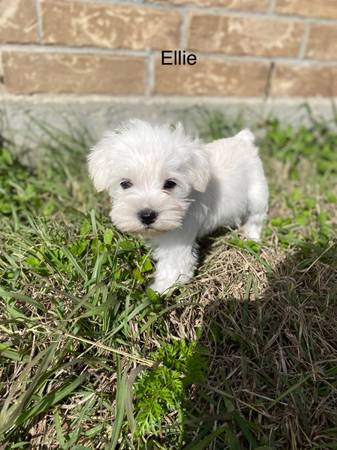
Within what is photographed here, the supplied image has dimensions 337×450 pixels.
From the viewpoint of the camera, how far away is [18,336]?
187 cm

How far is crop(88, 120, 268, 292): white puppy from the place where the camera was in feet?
6.24

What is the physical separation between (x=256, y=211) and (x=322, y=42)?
5.22 feet

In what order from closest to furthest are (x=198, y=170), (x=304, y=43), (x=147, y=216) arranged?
(x=147, y=216) < (x=198, y=170) < (x=304, y=43)

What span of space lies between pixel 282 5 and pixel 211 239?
182 centimetres

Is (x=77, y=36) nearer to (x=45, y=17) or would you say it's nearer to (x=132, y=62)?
(x=45, y=17)

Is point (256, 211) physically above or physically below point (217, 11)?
below

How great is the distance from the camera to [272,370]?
189cm

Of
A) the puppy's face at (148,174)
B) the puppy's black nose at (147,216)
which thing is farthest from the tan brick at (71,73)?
the puppy's black nose at (147,216)

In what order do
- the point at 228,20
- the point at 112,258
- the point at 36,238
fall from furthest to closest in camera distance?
the point at 228,20
the point at 36,238
the point at 112,258

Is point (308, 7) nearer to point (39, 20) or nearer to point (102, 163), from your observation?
point (39, 20)

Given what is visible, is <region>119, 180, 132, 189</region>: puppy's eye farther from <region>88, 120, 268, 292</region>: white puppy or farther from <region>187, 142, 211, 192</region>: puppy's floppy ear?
<region>187, 142, 211, 192</region>: puppy's floppy ear

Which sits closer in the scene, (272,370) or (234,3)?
(272,370)

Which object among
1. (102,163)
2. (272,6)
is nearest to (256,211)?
(102,163)

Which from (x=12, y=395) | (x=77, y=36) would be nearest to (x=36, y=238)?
(x=12, y=395)
